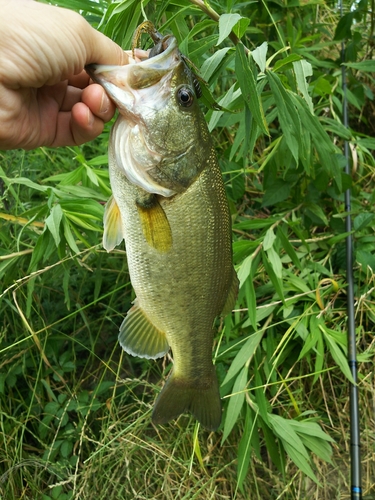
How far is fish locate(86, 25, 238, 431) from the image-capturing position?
1.28 m

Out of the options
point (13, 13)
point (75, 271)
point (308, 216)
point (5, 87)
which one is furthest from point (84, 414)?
point (13, 13)

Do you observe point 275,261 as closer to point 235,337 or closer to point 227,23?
point 235,337

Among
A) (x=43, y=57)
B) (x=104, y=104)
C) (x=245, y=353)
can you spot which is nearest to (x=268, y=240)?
(x=245, y=353)

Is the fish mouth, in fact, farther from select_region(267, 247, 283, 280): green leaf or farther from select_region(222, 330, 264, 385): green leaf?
select_region(222, 330, 264, 385): green leaf

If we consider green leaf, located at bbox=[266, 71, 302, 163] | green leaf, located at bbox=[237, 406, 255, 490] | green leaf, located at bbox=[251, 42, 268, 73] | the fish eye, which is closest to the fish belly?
the fish eye

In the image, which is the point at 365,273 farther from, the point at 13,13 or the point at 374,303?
the point at 13,13

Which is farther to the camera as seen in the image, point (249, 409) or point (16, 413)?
point (16, 413)

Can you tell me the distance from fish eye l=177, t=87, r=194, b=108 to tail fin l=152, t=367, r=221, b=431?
86 centimetres

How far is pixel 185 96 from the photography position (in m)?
1.31

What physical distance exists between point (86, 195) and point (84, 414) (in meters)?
1.13

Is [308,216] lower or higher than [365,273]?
higher

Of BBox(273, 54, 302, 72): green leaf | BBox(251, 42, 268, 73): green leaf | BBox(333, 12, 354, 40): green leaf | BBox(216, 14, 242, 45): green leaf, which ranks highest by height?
BBox(216, 14, 242, 45): green leaf

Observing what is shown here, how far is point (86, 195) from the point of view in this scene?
2225 millimetres

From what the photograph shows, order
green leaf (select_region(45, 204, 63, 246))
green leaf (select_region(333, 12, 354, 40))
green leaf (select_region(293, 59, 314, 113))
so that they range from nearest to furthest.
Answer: green leaf (select_region(293, 59, 314, 113))
green leaf (select_region(45, 204, 63, 246))
green leaf (select_region(333, 12, 354, 40))
